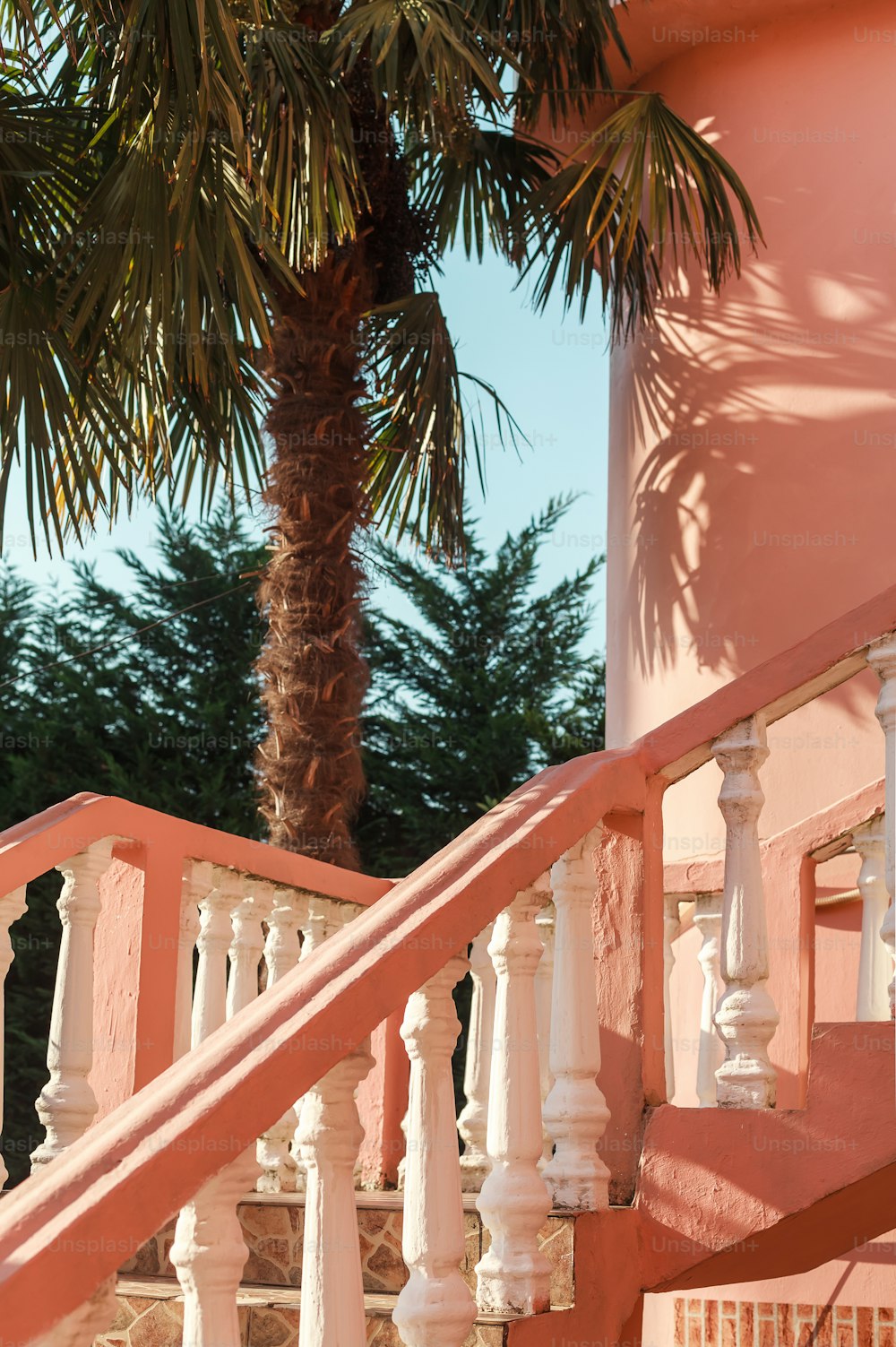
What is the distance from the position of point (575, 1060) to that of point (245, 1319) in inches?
31.0

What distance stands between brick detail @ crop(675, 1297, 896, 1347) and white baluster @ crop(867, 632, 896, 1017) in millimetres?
2775

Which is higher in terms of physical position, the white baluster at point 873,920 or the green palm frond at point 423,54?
the green palm frond at point 423,54

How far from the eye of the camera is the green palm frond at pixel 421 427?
6699 mm

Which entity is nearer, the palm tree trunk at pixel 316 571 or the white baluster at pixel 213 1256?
the white baluster at pixel 213 1256

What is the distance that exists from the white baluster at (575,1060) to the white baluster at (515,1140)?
122mm

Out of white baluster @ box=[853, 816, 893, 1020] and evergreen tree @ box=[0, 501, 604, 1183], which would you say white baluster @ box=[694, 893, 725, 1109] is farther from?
evergreen tree @ box=[0, 501, 604, 1183]

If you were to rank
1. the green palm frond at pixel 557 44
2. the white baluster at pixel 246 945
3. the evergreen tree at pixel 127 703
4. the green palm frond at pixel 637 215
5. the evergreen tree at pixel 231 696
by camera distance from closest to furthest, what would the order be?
1. the white baluster at pixel 246 945
2. the green palm frond at pixel 637 215
3. the green palm frond at pixel 557 44
4. the evergreen tree at pixel 127 703
5. the evergreen tree at pixel 231 696

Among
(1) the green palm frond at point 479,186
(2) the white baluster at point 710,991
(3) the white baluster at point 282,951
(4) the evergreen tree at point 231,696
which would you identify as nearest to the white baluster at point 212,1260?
(3) the white baluster at point 282,951

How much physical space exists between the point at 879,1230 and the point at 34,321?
3.70 m

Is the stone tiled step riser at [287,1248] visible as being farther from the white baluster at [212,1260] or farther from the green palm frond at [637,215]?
the green palm frond at [637,215]

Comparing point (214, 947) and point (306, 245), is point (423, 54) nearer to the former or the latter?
point (306, 245)

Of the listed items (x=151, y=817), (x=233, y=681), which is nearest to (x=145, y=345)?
(x=151, y=817)

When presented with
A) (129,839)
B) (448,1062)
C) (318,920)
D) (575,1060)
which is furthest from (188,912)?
(448,1062)

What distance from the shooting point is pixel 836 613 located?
220 inches
